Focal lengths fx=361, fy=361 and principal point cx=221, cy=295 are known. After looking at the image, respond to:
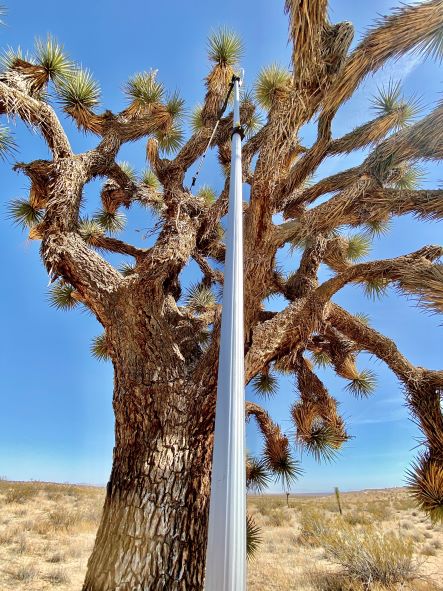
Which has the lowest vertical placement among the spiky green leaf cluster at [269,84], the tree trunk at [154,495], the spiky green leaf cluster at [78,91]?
the tree trunk at [154,495]

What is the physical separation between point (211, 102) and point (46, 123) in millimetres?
2476

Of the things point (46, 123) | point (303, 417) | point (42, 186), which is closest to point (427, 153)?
point (303, 417)

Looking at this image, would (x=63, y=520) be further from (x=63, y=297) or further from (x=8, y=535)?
(x=63, y=297)

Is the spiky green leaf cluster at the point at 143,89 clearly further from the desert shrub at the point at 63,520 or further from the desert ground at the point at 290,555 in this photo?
the desert shrub at the point at 63,520

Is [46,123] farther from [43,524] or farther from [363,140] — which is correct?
[43,524]

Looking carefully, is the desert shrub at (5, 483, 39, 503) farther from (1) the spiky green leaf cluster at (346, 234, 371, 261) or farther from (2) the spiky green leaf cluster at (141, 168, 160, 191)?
(1) the spiky green leaf cluster at (346, 234, 371, 261)

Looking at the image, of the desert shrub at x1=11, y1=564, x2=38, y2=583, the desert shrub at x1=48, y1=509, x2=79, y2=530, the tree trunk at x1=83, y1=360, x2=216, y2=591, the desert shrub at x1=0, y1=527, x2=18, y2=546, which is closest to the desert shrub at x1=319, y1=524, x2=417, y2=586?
the tree trunk at x1=83, y1=360, x2=216, y2=591

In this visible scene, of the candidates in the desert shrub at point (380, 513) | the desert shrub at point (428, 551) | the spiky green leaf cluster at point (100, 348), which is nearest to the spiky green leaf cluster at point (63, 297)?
the spiky green leaf cluster at point (100, 348)

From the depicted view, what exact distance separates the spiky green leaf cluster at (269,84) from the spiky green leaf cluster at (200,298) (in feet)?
11.1

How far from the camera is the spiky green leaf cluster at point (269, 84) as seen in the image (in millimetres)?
5816

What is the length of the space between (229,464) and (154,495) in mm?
1658

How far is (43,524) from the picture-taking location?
30.0ft

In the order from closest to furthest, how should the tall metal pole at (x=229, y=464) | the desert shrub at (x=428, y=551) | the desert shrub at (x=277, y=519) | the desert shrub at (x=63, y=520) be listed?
1. the tall metal pole at (x=229, y=464)
2. the desert shrub at (x=428, y=551)
3. the desert shrub at (x=63, y=520)
4. the desert shrub at (x=277, y=519)

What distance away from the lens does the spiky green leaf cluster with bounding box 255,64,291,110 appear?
5.82 meters
